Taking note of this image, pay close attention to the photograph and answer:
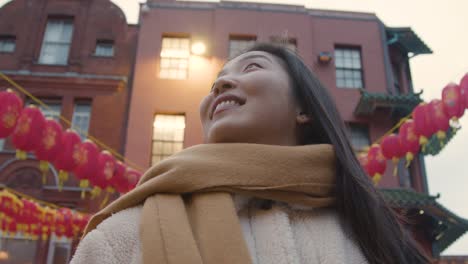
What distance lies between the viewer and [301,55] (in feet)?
Result: 49.5

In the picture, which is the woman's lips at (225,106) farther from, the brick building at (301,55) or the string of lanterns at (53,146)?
the brick building at (301,55)

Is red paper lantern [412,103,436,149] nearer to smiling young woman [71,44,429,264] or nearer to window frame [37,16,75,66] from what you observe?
smiling young woman [71,44,429,264]

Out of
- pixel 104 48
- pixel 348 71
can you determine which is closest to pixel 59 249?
pixel 104 48

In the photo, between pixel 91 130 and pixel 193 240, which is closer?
pixel 193 240

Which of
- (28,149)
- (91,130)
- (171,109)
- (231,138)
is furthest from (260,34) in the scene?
(231,138)

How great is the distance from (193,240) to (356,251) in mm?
727

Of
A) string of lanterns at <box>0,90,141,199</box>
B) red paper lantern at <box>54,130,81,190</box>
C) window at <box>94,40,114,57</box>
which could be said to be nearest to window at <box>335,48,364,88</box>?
window at <box>94,40,114,57</box>

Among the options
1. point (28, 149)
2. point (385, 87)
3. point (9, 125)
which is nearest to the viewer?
point (9, 125)

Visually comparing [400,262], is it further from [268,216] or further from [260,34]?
[260,34]

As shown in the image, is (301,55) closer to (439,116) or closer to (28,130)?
(439,116)

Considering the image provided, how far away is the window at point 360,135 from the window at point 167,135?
19.0 ft

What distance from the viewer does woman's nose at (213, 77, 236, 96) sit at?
7.39ft

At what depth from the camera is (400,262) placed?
71.0 inches

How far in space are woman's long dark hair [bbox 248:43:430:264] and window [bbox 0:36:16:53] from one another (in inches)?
636
